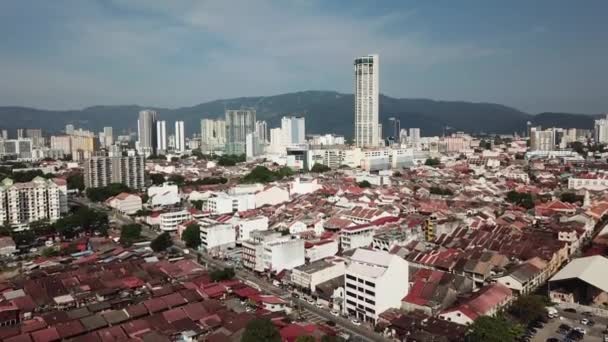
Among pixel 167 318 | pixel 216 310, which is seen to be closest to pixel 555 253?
pixel 216 310

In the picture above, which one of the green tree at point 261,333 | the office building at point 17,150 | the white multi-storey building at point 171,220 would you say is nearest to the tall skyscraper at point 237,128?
the office building at point 17,150

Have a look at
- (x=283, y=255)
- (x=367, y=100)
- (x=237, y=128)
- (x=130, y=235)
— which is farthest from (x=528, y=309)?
(x=237, y=128)

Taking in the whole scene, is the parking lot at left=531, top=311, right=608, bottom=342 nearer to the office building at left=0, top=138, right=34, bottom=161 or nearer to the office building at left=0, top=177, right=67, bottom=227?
the office building at left=0, top=177, right=67, bottom=227

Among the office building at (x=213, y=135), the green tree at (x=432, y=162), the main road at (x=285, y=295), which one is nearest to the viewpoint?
the main road at (x=285, y=295)

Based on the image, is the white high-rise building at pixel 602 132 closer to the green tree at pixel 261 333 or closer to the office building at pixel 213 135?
the office building at pixel 213 135

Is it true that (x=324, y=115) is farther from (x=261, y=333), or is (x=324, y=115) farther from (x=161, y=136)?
(x=261, y=333)

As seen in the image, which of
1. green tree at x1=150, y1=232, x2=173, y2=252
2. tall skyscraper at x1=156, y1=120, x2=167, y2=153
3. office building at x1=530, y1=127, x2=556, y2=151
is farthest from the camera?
tall skyscraper at x1=156, y1=120, x2=167, y2=153

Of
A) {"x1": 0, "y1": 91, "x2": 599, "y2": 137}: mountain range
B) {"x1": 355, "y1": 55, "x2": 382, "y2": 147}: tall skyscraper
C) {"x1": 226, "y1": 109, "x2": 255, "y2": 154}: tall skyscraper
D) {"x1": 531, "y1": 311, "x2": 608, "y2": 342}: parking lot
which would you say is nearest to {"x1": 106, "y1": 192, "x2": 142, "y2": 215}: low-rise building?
{"x1": 531, "y1": 311, "x2": 608, "y2": 342}: parking lot
